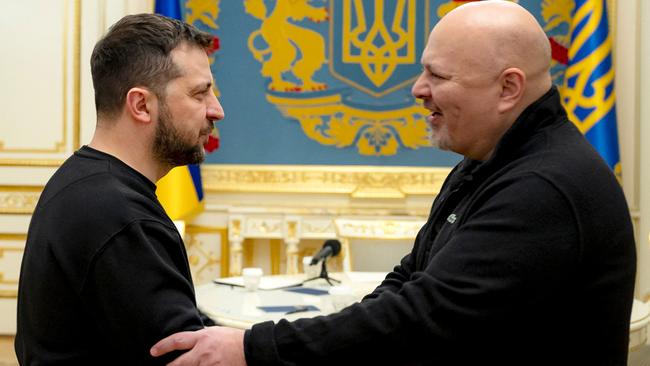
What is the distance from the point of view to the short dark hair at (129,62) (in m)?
1.48

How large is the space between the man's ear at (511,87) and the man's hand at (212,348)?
2.15ft

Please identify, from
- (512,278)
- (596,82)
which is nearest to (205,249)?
(596,82)

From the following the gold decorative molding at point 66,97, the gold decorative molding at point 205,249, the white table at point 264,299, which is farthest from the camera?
the gold decorative molding at point 205,249

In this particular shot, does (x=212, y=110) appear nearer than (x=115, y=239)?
No

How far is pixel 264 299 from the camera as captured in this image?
9.39 ft

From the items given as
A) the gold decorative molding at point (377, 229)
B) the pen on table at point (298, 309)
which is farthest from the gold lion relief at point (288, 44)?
the pen on table at point (298, 309)

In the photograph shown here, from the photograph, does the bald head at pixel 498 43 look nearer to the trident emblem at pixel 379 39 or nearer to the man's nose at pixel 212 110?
the man's nose at pixel 212 110

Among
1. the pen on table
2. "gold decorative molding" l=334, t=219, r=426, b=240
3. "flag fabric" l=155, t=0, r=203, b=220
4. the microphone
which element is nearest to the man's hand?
the pen on table

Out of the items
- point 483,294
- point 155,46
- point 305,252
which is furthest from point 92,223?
point 305,252

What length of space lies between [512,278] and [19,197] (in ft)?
13.6

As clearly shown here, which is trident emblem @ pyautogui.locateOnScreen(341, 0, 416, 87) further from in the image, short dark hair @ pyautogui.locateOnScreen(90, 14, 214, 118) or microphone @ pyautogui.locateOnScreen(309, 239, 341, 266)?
short dark hair @ pyautogui.locateOnScreen(90, 14, 214, 118)

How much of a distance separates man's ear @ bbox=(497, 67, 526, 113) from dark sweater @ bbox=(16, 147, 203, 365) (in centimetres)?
67

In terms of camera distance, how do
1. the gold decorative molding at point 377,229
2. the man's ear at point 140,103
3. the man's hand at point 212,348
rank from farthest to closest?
the gold decorative molding at point 377,229 → the man's ear at point 140,103 → the man's hand at point 212,348

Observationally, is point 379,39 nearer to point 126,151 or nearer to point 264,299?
point 264,299
